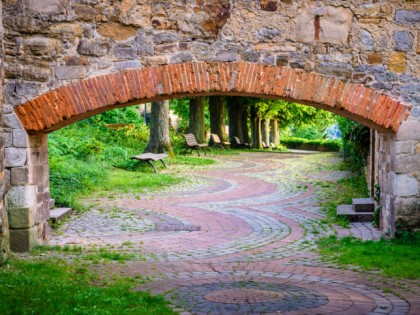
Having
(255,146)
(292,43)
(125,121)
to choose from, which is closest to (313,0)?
(292,43)

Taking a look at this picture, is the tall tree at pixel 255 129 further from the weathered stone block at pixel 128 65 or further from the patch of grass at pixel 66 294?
the patch of grass at pixel 66 294

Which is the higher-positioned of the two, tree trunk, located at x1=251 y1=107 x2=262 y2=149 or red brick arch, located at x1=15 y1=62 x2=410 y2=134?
red brick arch, located at x1=15 y1=62 x2=410 y2=134

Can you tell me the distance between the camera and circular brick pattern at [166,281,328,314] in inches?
239

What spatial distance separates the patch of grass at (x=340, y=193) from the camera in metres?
11.7

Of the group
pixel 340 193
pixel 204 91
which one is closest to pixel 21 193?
pixel 204 91

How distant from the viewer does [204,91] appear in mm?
8547

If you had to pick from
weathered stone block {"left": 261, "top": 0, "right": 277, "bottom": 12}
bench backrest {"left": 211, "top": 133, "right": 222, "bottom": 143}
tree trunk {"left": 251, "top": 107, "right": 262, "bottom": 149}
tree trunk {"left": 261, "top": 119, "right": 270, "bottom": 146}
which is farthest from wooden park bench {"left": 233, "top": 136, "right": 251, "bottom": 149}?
weathered stone block {"left": 261, "top": 0, "right": 277, "bottom": 12}

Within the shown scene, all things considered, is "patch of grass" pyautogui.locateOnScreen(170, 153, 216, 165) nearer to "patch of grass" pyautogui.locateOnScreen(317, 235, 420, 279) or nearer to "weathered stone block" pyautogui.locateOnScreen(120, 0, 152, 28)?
"patch of grass" pyautogui.locateOnScreen(317, 235, 420, 279)

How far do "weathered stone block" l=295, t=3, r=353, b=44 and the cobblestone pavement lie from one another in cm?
285

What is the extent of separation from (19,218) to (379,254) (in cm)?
449

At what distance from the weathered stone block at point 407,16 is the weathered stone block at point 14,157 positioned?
16.7 ft

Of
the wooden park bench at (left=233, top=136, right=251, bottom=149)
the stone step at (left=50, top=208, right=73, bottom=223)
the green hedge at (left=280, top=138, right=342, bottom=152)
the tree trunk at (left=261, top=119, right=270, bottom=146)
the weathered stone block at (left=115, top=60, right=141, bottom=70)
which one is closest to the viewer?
the weathered stone block at (left=115, top=60, right=141, bottom=70)

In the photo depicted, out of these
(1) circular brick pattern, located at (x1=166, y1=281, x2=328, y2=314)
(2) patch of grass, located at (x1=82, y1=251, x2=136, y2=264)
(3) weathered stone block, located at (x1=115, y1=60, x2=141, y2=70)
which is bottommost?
(1) circular brick pattern, located at (x1=166, y1=281, x2=328, y2=314)

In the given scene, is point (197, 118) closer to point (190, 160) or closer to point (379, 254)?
point (190, 160)
